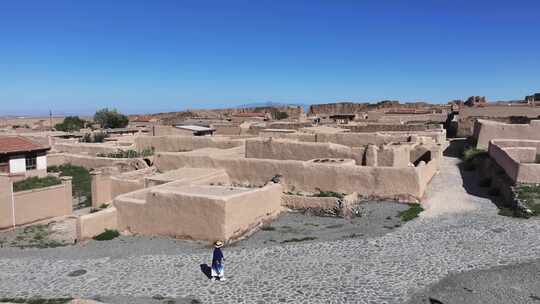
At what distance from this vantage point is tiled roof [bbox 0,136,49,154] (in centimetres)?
2248

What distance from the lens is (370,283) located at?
938 centimetres

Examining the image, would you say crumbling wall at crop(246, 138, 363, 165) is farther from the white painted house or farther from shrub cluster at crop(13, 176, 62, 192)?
the white painted house

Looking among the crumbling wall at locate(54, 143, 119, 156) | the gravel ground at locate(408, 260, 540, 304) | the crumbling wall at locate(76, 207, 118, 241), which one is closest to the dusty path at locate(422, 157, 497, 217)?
the gravel ground at locate(408, 260, 540, 304)

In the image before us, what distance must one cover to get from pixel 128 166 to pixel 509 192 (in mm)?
16738

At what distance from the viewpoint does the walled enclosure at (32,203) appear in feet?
52.6

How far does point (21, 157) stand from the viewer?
23.2 meters

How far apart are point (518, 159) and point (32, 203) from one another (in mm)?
17507

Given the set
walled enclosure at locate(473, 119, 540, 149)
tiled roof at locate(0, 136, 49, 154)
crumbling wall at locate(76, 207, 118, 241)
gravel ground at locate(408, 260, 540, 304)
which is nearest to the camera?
gravel ground at locate(408, 260, 540, 304)

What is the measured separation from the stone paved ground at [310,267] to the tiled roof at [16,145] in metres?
11.1

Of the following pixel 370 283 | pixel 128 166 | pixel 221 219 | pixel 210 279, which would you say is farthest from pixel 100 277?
pixel 128 166

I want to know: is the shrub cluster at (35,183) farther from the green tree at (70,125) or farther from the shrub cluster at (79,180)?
the green tree at (70,125)

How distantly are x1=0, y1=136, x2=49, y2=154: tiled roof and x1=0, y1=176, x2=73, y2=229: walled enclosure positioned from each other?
557 cm

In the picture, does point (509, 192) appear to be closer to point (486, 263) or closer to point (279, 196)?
point (486, 263)

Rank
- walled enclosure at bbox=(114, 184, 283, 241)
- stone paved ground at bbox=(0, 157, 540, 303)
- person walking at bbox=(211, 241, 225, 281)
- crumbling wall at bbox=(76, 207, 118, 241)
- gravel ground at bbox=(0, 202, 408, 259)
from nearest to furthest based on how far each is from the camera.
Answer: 1. stone paved ground at bbox=(0, 157, 540, 303)
2. person walking at bbox=(211, 241, 225, 281)
3. gravel ground at bbox=(0, 202, 408, 259)
4. walled enclosure at bbox=(114, 184, 283, 241)
5. crumbling wall at bbox=(76, 207, 118, 241)
